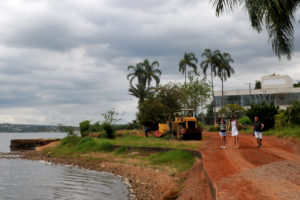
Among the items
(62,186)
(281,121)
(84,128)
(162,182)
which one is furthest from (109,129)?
(162,182)

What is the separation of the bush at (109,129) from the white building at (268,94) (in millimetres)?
34827

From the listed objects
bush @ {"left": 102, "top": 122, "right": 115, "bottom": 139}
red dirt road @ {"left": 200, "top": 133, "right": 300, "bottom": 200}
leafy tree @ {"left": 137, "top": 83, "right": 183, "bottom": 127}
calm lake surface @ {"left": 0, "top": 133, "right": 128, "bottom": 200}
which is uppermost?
leafy tree @ {"left": 137, "top": 83, "right": 183, "bottom": 127}

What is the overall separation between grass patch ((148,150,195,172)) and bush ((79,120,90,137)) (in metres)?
27.3

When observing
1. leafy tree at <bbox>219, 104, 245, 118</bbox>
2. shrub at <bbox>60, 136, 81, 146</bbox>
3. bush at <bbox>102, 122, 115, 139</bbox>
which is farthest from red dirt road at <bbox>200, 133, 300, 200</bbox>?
leafy tree at <bbox>219, 104, 245, 118</bbox>

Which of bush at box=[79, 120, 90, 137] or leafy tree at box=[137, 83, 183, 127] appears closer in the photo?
leafy tree at box=[137, 83, 183, 127]

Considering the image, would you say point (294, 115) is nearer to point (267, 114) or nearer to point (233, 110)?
point (267, 114)

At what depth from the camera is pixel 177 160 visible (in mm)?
18516

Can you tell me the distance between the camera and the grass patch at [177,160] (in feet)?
56.6

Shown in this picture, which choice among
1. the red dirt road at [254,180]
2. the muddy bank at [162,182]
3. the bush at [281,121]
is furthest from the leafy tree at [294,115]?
the red dirt road at [254,180]

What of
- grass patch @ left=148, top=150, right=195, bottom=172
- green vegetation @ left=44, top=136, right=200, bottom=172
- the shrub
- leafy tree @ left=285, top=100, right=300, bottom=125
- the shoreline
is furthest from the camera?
the shrub

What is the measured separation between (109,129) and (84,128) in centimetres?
781

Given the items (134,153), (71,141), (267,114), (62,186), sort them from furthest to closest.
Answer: (71,141) → (267,114) → (134,153) → (62,186)

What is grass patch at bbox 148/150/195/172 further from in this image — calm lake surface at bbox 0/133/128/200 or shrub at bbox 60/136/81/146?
shrub at bbox 60/136/81/146

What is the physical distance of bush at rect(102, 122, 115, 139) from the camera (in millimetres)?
40531
